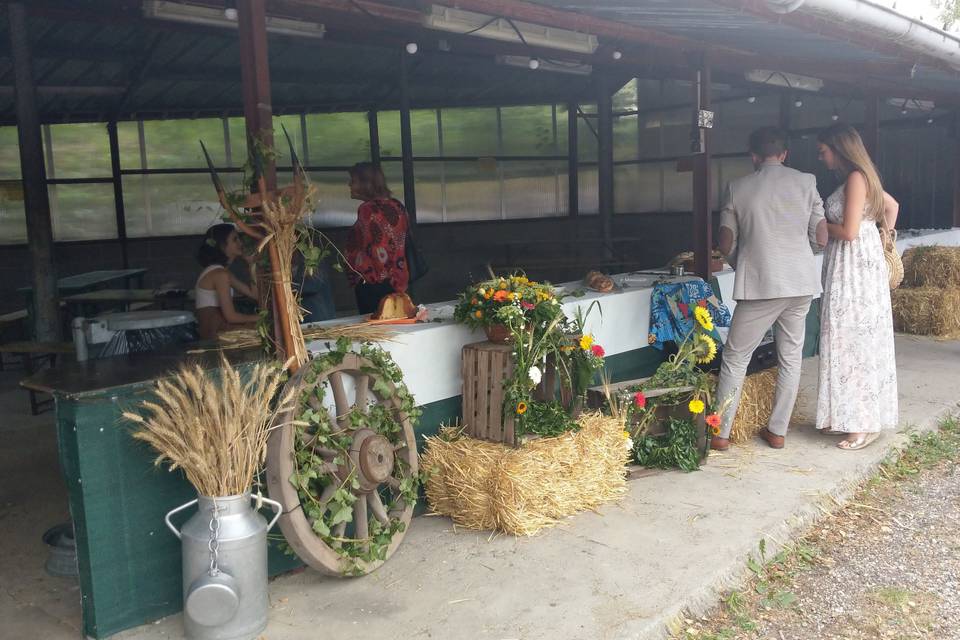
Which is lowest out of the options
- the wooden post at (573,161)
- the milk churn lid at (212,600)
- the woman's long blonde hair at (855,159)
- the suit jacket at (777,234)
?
the milk churn lid at (212,600)

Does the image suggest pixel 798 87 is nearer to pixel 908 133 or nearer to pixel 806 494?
pixel 908 133

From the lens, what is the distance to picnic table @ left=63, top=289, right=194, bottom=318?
6.42 metres

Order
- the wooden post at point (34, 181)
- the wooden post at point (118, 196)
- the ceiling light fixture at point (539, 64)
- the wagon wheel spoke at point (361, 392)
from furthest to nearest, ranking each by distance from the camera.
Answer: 1. the wooden post at point (118, 196)
2. the ceiling light fixture at point (539, 64)
3. the wooden post at point (34, 181)
4. the wagon wheel spoke at point (361, 392)

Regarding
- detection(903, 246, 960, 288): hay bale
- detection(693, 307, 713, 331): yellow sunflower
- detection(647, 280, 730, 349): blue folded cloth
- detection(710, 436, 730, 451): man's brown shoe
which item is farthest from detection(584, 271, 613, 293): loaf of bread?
detection(903, 246, 960, 288): hay bale

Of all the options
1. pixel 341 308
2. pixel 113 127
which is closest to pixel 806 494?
pixel 341 308

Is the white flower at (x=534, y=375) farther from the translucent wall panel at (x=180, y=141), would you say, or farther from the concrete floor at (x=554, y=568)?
the translucent wall panel at (x=180, y=141)

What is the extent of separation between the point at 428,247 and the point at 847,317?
26.4 ft

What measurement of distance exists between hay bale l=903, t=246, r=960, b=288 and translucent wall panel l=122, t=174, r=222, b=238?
25.2ft

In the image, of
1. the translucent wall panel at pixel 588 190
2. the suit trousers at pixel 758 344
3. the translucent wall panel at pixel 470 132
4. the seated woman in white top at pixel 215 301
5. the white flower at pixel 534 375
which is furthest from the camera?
the translucent wall panel at pixel 588 190

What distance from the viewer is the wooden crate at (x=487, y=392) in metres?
3.51

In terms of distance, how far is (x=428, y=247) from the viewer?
39.1 ft

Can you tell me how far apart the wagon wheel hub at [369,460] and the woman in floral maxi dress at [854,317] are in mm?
2584

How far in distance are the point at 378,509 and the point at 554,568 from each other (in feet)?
2.18

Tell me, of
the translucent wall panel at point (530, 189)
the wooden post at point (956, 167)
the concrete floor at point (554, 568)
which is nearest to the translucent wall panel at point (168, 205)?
the translucent wall panel at point (530, 189)
